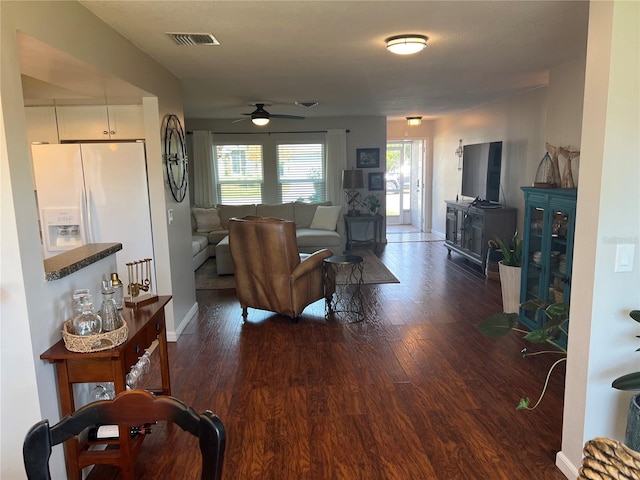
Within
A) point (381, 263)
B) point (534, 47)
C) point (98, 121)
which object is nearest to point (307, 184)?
point (381, 263)

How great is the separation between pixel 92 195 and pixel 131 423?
2.82 meters

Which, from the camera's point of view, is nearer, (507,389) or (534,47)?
(507,389)

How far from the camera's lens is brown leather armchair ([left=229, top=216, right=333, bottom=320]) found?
405cm

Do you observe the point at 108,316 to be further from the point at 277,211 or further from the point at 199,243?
the point at 277,211

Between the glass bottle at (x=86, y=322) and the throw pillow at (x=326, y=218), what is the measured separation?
539 centimetres

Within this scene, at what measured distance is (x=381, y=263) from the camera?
659cm

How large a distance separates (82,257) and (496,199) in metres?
5.38

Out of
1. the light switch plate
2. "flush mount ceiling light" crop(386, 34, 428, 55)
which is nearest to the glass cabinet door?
the light switch plate

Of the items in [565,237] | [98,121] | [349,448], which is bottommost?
[349,448]

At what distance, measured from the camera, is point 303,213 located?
753cm

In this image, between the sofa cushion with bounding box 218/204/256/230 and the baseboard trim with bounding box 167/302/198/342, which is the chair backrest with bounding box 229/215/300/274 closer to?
the baseboard trim with bounding box 167/302/198/342

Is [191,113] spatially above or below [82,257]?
above

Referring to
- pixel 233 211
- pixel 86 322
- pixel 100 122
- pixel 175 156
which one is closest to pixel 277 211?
pixel 233 211

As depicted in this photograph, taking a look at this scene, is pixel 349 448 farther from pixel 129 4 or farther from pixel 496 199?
pixel 496 199
